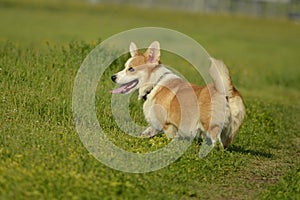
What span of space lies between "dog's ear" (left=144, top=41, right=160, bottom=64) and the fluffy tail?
98 centimetres

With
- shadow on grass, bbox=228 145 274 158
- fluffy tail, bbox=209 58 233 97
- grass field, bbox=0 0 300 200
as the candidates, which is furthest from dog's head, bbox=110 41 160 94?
shadow on grass, bbox=228 145 274 158

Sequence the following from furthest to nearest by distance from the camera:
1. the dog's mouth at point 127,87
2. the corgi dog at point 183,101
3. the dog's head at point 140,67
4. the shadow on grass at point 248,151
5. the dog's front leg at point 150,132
Answer: the shadow on grass at point 248,151 → the dog's mouth at point 127,87 → the dog's head at point 140,67 → the dog's front leg at point 150,132 → the corgi dog at point 183,101

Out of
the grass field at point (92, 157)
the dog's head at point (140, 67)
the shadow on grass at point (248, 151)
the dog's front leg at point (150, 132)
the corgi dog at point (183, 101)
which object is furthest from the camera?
the shadow on grass at point (248, 151)

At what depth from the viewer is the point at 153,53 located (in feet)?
34.4

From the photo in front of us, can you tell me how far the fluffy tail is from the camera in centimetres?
979

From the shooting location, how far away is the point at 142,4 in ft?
196

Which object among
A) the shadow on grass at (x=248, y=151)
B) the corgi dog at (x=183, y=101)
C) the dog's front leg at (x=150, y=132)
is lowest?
the shadow on grass at (x=248, y=151)

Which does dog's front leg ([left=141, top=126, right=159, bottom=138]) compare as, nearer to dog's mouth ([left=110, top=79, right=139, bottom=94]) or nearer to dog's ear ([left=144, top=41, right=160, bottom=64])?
dog's mouth ([left=110, top=79, right=139, bottom=94])

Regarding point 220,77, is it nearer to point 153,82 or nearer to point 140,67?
point 153,82

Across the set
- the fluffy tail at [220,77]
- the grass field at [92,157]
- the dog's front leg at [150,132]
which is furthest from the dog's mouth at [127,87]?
the fluffy tail at [220,77]

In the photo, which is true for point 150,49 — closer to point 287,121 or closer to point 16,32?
point 287,121

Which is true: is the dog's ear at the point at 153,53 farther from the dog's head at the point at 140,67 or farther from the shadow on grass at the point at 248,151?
the shadow on grass at the point at 248,151

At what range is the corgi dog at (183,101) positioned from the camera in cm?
991

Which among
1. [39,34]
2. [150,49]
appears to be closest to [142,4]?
[39,34]
